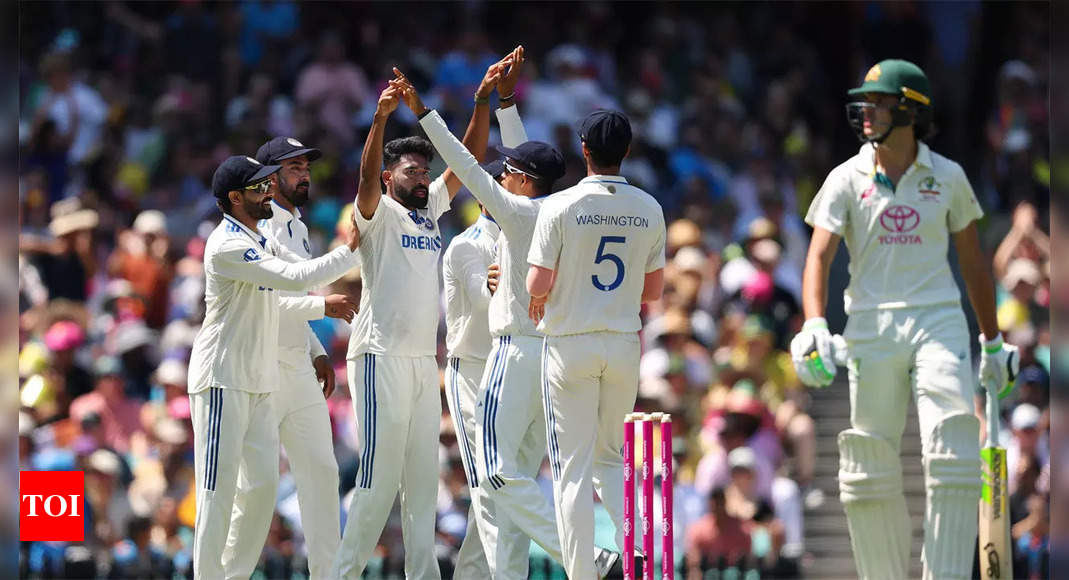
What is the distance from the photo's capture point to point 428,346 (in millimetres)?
8656

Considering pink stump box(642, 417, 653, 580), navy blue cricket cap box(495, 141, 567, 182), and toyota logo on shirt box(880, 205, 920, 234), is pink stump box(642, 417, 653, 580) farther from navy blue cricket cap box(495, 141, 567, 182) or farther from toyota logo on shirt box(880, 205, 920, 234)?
navy blue cricket cap box(495, 141, 567, 182)

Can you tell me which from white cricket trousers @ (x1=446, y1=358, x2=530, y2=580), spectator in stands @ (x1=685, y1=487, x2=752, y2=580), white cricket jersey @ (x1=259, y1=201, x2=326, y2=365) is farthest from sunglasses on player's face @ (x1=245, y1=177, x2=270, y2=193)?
spectator in stands @ (x1=685, y1=487, x2=752, y2=580)

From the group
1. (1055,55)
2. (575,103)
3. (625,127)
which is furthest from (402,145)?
(575,103)

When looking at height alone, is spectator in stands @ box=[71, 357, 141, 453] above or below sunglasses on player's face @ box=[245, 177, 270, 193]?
below

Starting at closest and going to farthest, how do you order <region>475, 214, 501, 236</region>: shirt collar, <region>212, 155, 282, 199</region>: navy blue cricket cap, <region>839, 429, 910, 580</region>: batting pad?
<region>839, 429, 910, 580</region>: batting pad
<region>212, 155, 282, 199</region>: navy blue cricket cap
<region>475, 214, 501, 236</region>: shirt collar

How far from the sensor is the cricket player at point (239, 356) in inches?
322

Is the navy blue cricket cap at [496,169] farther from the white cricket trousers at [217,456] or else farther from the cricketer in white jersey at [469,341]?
the white cricket trousers at [217,456]

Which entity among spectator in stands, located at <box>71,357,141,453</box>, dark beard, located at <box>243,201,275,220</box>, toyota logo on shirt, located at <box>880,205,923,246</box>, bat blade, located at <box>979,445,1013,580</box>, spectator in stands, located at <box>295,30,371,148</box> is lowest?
bat blade, located at <box>979,445,1013,580</box>

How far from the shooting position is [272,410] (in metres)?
8.49

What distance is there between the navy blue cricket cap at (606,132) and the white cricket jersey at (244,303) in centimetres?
128

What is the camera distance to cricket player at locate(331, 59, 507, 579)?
330 inches

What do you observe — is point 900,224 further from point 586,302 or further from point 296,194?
point 296,194

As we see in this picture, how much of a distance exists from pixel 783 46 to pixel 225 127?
5.55 meters

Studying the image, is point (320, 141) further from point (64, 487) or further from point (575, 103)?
point (64, 487)
